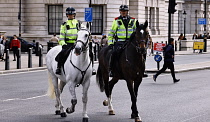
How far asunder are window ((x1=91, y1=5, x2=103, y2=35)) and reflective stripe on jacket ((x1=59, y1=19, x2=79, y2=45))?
140 ft

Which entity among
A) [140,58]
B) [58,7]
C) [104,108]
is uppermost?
[58,7]

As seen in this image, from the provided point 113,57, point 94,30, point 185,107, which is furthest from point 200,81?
point 94,30

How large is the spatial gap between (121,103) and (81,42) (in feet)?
12.5

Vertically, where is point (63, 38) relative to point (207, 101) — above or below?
above

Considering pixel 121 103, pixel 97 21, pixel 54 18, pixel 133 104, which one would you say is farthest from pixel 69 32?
pixel 54 18

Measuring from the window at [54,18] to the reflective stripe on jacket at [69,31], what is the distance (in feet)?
140

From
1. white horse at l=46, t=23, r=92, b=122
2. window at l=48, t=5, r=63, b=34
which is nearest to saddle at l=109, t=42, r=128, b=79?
white horse at l=46, t=23, r=92, b=122

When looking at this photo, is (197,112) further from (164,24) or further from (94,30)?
(164,24)

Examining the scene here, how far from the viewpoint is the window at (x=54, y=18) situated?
55688mm

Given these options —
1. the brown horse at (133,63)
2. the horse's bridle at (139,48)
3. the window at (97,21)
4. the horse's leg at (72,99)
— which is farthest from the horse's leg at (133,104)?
the window at (97,21)

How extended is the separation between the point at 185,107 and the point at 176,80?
7.41 meters

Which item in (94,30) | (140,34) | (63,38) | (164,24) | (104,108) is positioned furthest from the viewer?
(164,24)

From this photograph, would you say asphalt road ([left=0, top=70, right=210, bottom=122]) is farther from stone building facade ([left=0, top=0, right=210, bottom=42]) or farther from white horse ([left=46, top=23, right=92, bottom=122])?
stone building facade ([left=0, top=0, right=210, bottom=42])

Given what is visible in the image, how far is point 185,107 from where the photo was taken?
1424 centimetres
